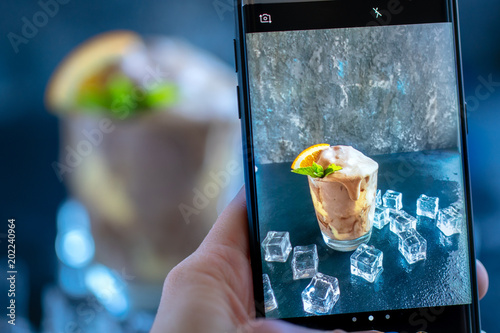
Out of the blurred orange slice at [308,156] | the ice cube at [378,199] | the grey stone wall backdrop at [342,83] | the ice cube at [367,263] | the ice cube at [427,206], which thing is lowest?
the ice cube at [367,263]

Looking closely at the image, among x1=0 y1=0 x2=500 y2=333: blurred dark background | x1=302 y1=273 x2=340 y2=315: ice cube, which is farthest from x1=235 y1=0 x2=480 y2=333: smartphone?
x1=0 y1=0 x2=500 y2=333: blurred dark background

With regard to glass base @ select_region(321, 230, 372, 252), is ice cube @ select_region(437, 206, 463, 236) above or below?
above

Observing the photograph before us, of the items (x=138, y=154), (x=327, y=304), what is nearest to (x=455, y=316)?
(x=327, y=304)

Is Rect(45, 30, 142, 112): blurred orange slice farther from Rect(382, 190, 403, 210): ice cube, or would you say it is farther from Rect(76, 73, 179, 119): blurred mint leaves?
Rect(382, 190, 403, 210): ice cube

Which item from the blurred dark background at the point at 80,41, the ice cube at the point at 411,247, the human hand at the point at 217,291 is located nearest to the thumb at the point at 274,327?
the human hand at the point at 217,291

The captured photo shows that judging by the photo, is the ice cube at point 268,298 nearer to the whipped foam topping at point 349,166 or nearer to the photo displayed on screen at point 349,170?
the photo displayed on screen at point 349,170
